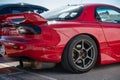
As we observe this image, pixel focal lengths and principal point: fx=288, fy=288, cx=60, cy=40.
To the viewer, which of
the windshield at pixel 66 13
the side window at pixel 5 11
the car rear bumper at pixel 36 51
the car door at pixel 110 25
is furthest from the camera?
the side window at pixel 5 11

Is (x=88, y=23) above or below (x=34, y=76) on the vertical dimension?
above

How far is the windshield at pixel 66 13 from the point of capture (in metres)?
5.02

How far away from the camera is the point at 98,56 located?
5125 mm

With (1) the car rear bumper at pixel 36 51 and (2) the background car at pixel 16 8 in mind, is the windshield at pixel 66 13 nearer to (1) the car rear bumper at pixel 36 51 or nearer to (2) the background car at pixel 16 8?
(1) the car rear bumper at pixel 36 51

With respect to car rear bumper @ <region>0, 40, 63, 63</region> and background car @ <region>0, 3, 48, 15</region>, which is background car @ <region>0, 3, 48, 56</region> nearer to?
background car @ <region>0, 3, 48, 15</region>

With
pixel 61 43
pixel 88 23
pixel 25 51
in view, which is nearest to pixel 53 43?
pixel 61 43

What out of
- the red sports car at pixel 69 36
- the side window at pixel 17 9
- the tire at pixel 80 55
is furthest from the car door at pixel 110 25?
the side window at pixel 17 9

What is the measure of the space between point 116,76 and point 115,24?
3.71 ft

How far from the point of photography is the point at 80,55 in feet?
16.3

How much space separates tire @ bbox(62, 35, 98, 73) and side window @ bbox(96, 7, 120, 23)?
0.58 m

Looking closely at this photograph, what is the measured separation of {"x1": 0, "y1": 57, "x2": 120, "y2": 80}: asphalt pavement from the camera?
4.57m

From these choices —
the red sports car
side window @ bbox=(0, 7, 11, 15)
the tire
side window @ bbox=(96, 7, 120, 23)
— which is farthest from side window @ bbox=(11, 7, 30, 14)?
the tire

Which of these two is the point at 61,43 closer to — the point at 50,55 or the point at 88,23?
the point at 50,55

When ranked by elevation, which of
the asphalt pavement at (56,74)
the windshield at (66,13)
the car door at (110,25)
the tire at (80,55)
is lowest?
the asphalt pavement at (56,74)
